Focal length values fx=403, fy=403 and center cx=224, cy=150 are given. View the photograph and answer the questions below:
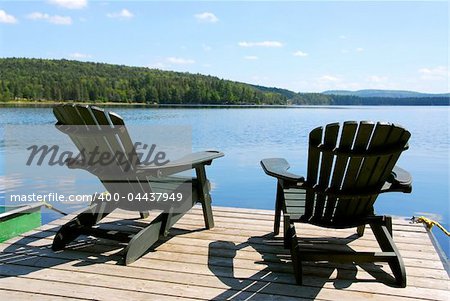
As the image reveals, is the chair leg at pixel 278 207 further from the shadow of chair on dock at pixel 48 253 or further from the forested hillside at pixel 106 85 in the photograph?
the forested hillside at pixel 106 85

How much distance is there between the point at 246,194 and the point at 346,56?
895 inches

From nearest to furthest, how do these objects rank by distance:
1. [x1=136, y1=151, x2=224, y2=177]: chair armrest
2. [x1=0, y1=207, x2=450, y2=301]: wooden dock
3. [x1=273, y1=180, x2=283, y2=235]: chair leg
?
1. [x1=0, y1=207, x2=450, y2=301]: wooden dock
2. [x1=136, y1=151, x2=224, y2=177]: chair armrest
3. [x1=273, y1=180, x2=283, y2=235]: chair leg

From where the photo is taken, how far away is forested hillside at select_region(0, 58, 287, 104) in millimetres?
30328

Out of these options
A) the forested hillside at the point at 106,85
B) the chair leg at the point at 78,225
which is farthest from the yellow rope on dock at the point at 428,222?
the forested hillside at the point at 106,85

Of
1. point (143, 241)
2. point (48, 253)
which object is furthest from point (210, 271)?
point (48, 253)

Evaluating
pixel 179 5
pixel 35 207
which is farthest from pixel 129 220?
pixel 179 5

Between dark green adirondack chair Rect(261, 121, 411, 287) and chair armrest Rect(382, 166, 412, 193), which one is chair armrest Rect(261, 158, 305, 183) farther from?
chair armrest Rect(382, 166, 412, 193)

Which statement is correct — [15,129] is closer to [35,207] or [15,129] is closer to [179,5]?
[179,5]

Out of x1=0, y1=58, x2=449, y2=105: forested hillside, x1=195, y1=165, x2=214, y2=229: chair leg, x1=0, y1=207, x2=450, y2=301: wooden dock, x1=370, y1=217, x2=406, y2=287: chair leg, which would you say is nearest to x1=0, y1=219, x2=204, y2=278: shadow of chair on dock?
x1=0, y1=207, x2=450, y2=301: wooden dock

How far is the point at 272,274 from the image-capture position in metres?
2.22

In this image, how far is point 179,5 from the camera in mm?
8227

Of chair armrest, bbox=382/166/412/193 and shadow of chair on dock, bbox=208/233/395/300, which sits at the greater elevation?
chair armrest, bbox=382/166/412/193

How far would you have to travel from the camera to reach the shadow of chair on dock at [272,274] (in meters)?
2.01

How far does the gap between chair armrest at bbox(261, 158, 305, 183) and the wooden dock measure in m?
0.52
